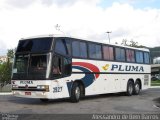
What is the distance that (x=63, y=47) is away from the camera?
1869 cm

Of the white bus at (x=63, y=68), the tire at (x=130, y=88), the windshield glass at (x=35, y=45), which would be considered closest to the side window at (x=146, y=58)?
the tire at (x=130, y=88)

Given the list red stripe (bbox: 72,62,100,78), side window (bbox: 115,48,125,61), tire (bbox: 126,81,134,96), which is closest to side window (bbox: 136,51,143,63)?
tire (bbox: 126,81,134,96)

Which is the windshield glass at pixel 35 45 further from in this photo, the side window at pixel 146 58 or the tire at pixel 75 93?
the side window at pixel 146 58

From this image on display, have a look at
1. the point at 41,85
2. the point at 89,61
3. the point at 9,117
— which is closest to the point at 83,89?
the point at 89,61

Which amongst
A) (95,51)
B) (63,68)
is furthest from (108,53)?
(63,68)

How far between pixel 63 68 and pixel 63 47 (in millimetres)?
1069

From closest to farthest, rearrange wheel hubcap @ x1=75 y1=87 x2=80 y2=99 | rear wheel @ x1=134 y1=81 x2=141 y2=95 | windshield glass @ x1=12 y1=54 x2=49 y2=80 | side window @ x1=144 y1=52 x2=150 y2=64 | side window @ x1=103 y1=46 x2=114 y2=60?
1. windshield glass @ x1=12 y1=54 x2=49 y2=80
2. wheel hubcap @ x1=75 y1=87 x2=80 y2=99
3. side window @ x1=103 y1=46 x2=114 y2=60
4. rear wheel @ x1=134 y1=81 x2=141 y2=95
5. side window @ x1=144 y1=52 x2=150 y2=64

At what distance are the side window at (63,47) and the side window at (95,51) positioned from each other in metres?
2.26

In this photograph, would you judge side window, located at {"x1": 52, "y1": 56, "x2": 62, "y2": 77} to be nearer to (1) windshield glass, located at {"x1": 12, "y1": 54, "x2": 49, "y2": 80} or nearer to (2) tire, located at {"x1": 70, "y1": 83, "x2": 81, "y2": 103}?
(1) windshield glass, located at {"x1": 12, "y1": 54, "x2": 49, "y2": 80}

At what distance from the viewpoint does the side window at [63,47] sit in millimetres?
18219

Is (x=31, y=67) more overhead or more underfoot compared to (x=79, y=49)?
more underfoot

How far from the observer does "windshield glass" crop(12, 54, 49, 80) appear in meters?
17.5

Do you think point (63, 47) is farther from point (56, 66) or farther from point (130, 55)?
point (130, 55)

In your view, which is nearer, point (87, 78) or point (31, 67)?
point (31, 67)
